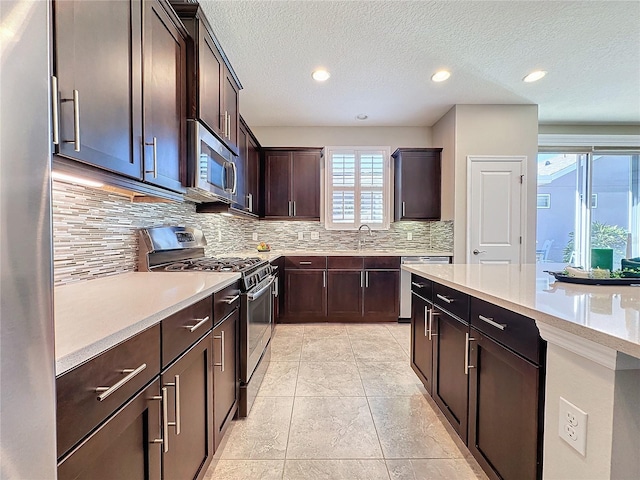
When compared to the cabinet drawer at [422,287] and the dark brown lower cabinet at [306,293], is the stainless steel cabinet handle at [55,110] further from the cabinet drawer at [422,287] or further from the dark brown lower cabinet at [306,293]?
the dark brown lower cabinet at [306,293]

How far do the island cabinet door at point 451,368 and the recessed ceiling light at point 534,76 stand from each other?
2675 mm

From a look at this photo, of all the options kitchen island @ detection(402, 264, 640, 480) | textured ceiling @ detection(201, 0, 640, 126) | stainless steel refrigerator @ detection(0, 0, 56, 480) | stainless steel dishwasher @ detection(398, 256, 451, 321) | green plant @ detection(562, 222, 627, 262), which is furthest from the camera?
green plant @ detection(562, 222, 627, 262)

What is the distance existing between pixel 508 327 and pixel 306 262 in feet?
9.42

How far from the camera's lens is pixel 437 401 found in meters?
1.81

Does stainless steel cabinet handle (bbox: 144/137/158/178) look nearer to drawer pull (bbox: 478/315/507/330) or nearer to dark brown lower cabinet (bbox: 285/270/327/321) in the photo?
drawer pull (bbox: 478/315/507/330)

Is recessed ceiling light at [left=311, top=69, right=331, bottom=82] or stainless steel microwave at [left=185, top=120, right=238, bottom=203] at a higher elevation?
recessed ceiling light at [left=311, top=69, right=331, bottom=82]

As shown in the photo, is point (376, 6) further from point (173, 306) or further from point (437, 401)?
point (437, 401)

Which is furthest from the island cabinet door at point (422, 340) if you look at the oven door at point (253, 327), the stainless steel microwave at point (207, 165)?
the stainless steel microwave at point (207, 165)

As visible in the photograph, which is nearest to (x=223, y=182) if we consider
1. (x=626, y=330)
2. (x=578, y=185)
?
(x=626, y=330)

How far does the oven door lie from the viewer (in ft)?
6.07

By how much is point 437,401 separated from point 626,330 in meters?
1.33

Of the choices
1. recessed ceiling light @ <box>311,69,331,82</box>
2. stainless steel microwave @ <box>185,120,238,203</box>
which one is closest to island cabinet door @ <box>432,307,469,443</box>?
stainless steel microwave @ <box>185,120,238,203</box>

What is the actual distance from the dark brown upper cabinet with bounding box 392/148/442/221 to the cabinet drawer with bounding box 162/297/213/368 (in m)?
3.29

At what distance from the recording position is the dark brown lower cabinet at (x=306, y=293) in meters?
3.85
